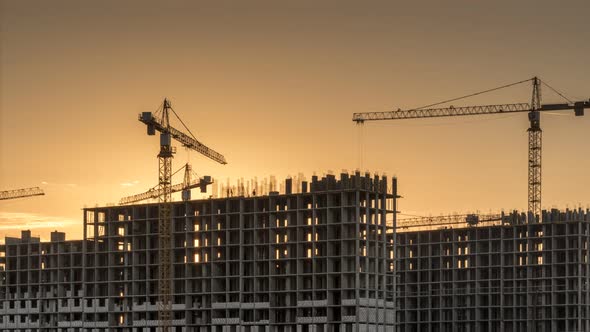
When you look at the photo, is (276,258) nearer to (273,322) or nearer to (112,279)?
(273,322)

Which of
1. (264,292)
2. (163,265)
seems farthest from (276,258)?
(163,265)

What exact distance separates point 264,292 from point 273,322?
4275mm

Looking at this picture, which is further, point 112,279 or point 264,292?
point 112,279

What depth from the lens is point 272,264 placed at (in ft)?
607

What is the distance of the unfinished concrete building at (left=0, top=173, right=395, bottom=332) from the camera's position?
582 feet

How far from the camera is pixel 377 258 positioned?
179m

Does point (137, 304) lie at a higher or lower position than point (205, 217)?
lower

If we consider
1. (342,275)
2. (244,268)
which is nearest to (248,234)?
(244,268)

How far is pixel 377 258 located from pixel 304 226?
10404 millimetres

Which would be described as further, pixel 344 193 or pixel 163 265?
pixel 163 265

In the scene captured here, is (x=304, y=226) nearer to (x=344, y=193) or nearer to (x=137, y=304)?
(x=344, y=193)

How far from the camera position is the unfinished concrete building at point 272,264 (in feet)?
582

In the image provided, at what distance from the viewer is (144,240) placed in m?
199

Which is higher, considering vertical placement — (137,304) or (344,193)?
(344,193)
